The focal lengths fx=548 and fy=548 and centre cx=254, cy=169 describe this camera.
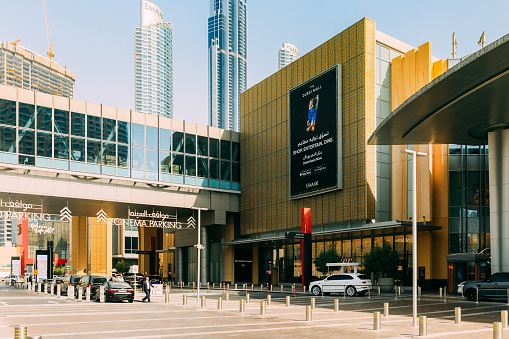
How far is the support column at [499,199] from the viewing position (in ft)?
113

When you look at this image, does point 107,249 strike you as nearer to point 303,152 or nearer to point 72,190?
point 72,190

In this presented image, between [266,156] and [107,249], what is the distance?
58330 millimetres

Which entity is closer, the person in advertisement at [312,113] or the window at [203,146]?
the person in advertisement at [312,113]

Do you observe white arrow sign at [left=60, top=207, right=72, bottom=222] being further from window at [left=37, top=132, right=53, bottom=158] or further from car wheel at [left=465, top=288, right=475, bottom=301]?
car wheel at [left=465, top=288, right=475, bottom=301]

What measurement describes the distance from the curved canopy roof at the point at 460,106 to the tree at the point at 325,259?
12486 millimetres

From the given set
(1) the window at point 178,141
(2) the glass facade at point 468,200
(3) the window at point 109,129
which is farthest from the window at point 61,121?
(2) the glass facade at point 468,200

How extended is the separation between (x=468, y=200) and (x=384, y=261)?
8919 millimetres

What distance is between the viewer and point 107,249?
107 m

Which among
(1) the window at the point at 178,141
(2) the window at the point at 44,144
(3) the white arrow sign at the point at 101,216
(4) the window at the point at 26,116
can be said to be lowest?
(3) the white arrow sign at the point at 101,216

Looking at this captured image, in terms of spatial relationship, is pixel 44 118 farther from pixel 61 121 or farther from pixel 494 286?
pixel 494 286

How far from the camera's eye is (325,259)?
161ft

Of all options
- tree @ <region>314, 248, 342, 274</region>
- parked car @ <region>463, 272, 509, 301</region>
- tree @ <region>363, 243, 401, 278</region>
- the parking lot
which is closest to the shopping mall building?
tree @ <region>314, 248, 342, 274</region>

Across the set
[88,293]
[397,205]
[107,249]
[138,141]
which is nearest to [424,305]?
[397,205]

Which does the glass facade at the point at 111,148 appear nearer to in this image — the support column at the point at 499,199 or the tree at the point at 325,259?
the tree at the point at 325,259
